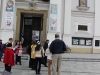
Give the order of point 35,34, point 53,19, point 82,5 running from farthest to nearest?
1. point 35,34
2. point 82,5
3. point 53,19

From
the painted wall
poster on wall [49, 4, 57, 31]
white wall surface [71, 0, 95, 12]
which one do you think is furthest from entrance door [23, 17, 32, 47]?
white wall surface [71, 0, 95, 12]

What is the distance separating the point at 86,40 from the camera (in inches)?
918

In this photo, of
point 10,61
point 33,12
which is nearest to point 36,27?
point 33,12

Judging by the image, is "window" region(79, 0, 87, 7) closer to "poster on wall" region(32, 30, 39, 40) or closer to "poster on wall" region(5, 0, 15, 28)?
"poster on wall" region(32, 30, 39, 40)

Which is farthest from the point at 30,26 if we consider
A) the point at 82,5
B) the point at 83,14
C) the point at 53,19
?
the point at 82,5

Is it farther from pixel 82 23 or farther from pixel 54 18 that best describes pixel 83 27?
pixel 54 18

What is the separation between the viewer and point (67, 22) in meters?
22.8

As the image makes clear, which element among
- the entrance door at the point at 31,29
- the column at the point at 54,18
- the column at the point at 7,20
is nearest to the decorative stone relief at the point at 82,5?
the column at the point at 54,18

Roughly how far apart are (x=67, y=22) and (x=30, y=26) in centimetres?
447

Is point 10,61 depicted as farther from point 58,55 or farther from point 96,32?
point 96,32

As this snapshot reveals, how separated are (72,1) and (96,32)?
4.42 metres

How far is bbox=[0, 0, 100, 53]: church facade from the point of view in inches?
877

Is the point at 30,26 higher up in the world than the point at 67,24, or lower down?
lower down

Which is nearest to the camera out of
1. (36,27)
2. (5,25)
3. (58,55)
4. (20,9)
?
(58,55)
